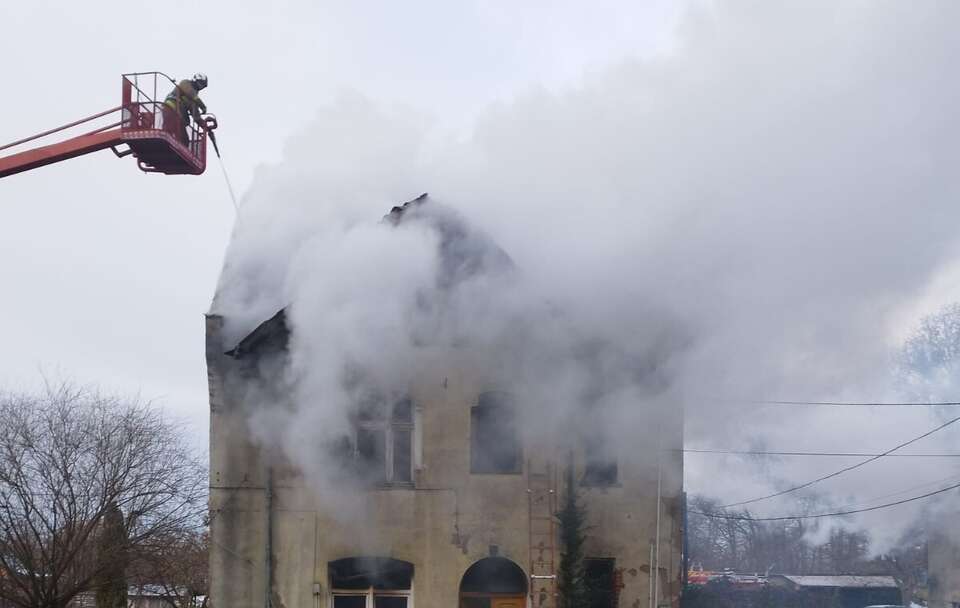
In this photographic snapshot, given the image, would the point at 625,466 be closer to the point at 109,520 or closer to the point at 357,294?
the point at 357,294

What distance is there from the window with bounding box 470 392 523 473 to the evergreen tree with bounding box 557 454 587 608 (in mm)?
1025

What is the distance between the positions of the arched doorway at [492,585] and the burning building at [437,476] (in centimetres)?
2

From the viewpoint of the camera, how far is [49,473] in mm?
24484

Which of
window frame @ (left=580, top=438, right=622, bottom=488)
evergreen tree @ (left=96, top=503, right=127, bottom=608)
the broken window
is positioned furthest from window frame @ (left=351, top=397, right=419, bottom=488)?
evergreen tree @ (left=96, top=503, right=127, bottom=608)

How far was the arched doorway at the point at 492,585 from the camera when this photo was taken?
16516 mm

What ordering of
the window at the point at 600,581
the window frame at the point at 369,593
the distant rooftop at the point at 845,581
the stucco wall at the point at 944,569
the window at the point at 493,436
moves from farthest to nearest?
the distant rooftop at the point at 845,581 < the stucco wall at the point at 944,569 < the window at the point at 493,436 < the window frame at the point at 369,593 < the window at the point at 600,581

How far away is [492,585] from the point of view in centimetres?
1662

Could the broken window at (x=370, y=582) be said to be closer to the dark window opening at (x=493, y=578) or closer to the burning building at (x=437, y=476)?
the burning building at (x=437, y=476)

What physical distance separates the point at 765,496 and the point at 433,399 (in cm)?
1577

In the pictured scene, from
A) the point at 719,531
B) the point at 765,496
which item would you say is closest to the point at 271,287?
the point at 765,496

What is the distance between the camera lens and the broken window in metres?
16.6

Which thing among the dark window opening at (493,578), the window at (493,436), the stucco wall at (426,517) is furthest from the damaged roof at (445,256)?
the dark window opening at (493,578)

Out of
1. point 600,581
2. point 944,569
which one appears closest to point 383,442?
point 600,581

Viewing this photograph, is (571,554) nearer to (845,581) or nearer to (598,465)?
(598,465)
